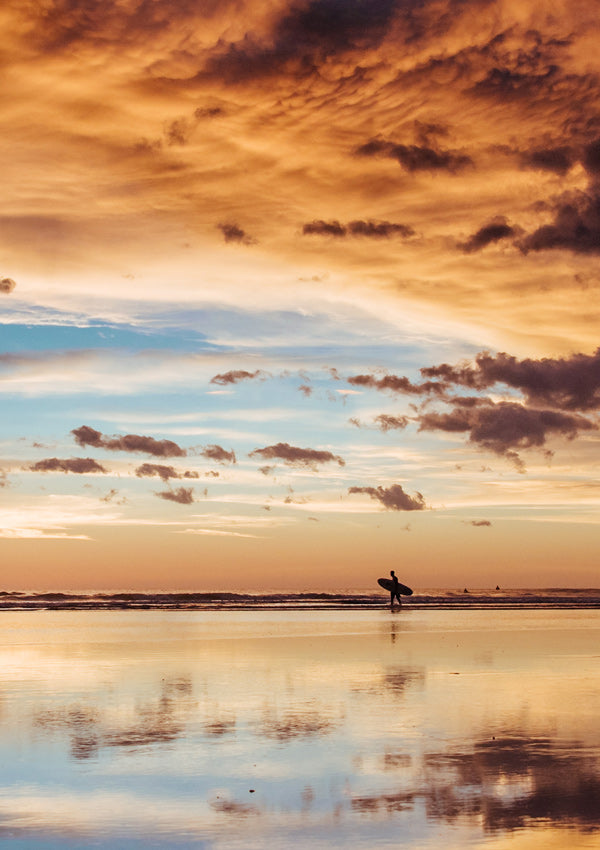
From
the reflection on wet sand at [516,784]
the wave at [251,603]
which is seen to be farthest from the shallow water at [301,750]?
the wave at [251,603]

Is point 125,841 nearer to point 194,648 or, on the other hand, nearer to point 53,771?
point 53,771

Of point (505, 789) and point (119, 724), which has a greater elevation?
point (505, 789)

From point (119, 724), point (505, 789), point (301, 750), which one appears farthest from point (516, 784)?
point (119, 724)

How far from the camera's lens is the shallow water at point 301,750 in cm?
1009

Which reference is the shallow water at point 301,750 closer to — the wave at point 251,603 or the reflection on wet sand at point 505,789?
→ the reflection on wet sand at point 505,789

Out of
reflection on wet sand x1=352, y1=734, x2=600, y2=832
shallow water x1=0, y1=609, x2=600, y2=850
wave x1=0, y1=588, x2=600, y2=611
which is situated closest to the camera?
shallow water x1=0, y1=609, x2=600, y2=850

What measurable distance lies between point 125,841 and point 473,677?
49.2 feet

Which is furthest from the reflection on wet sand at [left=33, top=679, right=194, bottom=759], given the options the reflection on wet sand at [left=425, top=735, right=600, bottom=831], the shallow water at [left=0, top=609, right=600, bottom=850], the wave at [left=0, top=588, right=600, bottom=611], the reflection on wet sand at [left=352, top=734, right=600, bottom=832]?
the wave at [left=0, top=588, right=600, bottom=611]

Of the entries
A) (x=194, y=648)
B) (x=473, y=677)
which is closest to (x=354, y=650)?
(x=194, y=648)

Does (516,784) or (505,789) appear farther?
(516,784)

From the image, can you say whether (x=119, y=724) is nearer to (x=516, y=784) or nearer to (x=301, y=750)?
(x=301, y=750)

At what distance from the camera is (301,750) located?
14102mm

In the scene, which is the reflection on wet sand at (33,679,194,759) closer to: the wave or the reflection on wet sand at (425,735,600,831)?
the reflection on wet sand at (425,735,600,831)

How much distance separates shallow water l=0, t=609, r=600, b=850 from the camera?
1009 cm
